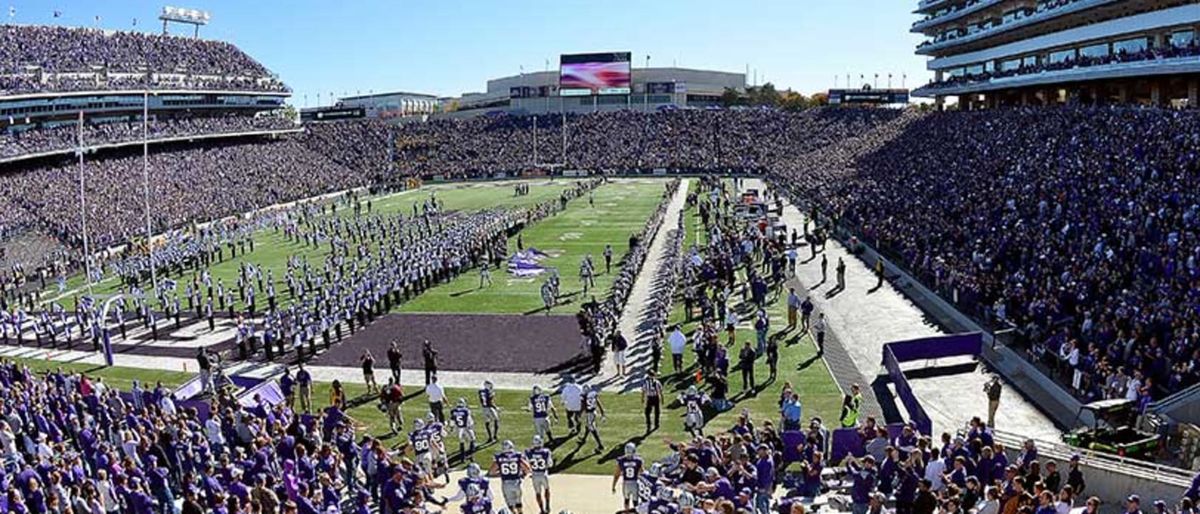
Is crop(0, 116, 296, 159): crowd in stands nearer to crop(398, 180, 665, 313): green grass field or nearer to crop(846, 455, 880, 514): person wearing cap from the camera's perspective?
crop(398, 180, 665, 313): green grass field

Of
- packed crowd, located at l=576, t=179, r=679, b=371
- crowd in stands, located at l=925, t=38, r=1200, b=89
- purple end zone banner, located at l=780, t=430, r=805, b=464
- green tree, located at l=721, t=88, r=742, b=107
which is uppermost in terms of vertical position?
green tree, located at l=721, t=88, r=742, b=107

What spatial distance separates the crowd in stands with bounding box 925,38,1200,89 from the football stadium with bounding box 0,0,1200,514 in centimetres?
33

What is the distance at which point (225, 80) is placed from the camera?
78.3 metres

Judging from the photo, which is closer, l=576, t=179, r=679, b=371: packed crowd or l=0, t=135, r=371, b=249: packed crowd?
l=576, t=179, r=679, b=371: packed crowd

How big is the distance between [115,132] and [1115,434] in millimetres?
61182

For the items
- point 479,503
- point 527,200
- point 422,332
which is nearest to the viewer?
point 479,503

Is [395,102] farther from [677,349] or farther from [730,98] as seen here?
[677,349]

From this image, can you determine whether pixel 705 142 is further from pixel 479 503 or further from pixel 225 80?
pixel 479 503

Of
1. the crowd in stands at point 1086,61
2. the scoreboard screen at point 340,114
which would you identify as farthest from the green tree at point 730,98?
the crowd in stands at point 1086,61

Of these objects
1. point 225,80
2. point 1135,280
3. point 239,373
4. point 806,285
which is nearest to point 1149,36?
point 806,285

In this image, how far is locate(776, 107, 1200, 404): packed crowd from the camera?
17.8 m

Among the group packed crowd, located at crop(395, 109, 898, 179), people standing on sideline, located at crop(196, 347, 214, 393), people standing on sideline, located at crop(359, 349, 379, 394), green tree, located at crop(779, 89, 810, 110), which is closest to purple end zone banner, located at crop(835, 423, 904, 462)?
Result: people standing on sideline, located at crop(359, 349, 379, 394)

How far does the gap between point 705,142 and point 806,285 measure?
51117mm

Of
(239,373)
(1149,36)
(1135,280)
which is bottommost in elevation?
(239,373)
